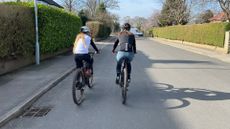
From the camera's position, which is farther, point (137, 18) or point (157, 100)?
point (137, 18)

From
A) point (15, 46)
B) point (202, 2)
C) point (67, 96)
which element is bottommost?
point (67, 96)

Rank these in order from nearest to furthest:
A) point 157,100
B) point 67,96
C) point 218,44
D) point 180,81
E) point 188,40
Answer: point 157,100, point 67,96, point 180,81, point 218,44, point 188,40

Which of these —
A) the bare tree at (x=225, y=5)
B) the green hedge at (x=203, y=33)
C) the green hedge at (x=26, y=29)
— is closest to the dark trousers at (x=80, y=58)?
the green hedge at (x=26, y=29)

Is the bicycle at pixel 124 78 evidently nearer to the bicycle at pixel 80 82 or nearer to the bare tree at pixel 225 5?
the bicycle at pixel 80 82

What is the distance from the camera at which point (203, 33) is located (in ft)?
100

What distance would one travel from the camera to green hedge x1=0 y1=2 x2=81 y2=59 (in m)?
11.1

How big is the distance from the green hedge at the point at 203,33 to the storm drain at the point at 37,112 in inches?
797

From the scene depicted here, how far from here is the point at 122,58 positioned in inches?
313

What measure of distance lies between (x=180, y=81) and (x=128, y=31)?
11.4 feet

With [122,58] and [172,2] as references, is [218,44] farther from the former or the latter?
[172,2]

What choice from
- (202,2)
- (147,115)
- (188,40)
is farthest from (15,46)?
(188,40)

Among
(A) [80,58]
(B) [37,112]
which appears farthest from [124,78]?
(B) [37,112]

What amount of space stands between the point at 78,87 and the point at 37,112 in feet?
3.70

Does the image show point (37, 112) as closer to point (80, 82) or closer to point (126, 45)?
point (80, 82)
